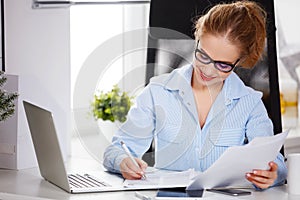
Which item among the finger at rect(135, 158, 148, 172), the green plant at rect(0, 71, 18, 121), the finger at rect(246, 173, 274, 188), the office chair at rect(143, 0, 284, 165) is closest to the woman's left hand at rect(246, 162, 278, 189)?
the finger at rect(246, 173, 274, 188)

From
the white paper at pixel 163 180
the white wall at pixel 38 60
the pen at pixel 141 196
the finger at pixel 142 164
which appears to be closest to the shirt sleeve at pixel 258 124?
the white paper at pixel 163 180

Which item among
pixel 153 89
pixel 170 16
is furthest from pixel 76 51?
pixel 153 89

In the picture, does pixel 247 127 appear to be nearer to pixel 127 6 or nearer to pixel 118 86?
pixel 118 86

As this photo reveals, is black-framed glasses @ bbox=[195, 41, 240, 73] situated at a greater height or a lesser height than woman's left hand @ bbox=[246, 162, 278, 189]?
greater

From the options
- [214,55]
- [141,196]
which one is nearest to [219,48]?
[214,55]

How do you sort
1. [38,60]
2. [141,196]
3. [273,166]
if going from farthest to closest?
1. [38,60]
2. [273,166]
3. [141,196]

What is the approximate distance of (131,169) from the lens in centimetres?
211

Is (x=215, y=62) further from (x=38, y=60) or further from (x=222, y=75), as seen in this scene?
(x=38, y=60)

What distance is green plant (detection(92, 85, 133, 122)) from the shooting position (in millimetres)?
2146

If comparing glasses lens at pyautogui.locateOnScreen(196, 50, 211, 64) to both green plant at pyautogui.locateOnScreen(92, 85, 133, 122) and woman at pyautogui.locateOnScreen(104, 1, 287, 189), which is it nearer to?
woman at pyautogui.locateOnScreen(104, 1, 287, 189)

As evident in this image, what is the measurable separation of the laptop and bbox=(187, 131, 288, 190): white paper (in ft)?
0.74

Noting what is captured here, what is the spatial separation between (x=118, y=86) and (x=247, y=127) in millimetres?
415

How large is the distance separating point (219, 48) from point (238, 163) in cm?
39

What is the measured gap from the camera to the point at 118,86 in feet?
7.28
